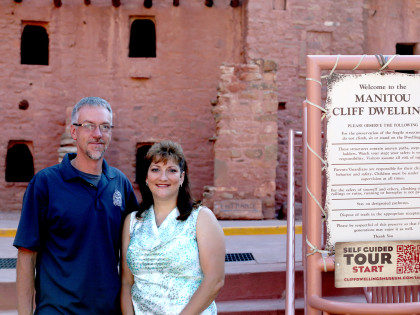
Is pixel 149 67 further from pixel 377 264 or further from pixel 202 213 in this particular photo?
pixel 377 264

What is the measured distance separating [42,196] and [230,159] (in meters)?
6.12

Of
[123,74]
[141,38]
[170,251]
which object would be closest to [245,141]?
[123,74]

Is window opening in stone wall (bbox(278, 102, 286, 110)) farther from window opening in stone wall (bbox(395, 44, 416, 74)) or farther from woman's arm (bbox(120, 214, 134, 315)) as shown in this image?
woman's arm (bbox(120, 214, 134, 315))

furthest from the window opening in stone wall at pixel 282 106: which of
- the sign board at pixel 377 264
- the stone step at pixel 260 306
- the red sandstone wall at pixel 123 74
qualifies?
the sign board at pixel 377 264

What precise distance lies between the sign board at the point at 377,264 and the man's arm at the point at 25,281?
62.1 inches

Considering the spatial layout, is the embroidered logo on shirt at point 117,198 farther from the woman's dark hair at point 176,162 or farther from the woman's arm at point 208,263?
the woman's arm at point 208,263

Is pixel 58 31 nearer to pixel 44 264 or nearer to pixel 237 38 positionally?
pixel 237 38

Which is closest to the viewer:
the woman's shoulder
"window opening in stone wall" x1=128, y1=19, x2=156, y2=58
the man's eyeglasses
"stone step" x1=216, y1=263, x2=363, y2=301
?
the woman's shoulder

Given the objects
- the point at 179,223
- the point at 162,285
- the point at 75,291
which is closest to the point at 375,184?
the point at 179,223

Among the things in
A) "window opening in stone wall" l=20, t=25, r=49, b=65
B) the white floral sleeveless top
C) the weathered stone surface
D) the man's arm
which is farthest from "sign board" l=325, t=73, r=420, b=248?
"window opening in stone wall" l=20, t=25, r=49, b=65

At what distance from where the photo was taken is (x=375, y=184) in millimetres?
2189

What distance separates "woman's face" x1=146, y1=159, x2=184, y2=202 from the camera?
254cm

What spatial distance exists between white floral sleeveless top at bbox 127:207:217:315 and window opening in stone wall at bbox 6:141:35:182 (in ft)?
32.6

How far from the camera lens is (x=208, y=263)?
2.41m
